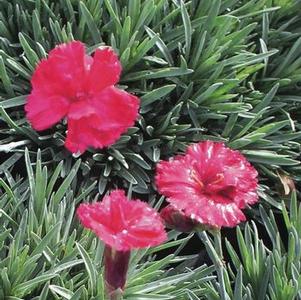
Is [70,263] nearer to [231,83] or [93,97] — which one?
[93,97]

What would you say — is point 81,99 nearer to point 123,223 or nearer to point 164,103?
point 123,223

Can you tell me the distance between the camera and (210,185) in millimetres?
1184

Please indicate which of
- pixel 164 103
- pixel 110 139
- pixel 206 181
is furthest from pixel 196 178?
pixel 164 103

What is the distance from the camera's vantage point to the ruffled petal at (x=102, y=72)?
1.14m

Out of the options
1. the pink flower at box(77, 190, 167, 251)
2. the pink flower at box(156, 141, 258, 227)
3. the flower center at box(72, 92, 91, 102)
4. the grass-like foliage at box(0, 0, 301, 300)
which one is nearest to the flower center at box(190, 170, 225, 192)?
the pink flower at box(156, 141, 258, 227)

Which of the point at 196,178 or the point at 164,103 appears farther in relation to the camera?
the point at 164,103

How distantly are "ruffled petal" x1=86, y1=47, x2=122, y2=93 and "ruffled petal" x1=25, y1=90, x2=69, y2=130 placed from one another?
0.05 meters

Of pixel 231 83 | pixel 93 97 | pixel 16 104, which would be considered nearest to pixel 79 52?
pixel 93 97

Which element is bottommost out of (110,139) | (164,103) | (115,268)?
(164,103)

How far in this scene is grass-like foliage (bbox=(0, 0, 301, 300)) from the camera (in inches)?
64.4

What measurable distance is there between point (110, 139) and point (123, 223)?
0.43ft

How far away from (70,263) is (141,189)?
1.38ft

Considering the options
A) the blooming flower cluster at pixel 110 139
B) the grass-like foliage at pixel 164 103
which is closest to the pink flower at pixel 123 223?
the blooming flower cluster at pixel 110 139

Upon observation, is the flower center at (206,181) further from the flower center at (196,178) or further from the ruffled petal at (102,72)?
the ruffled petal at (102,72)
